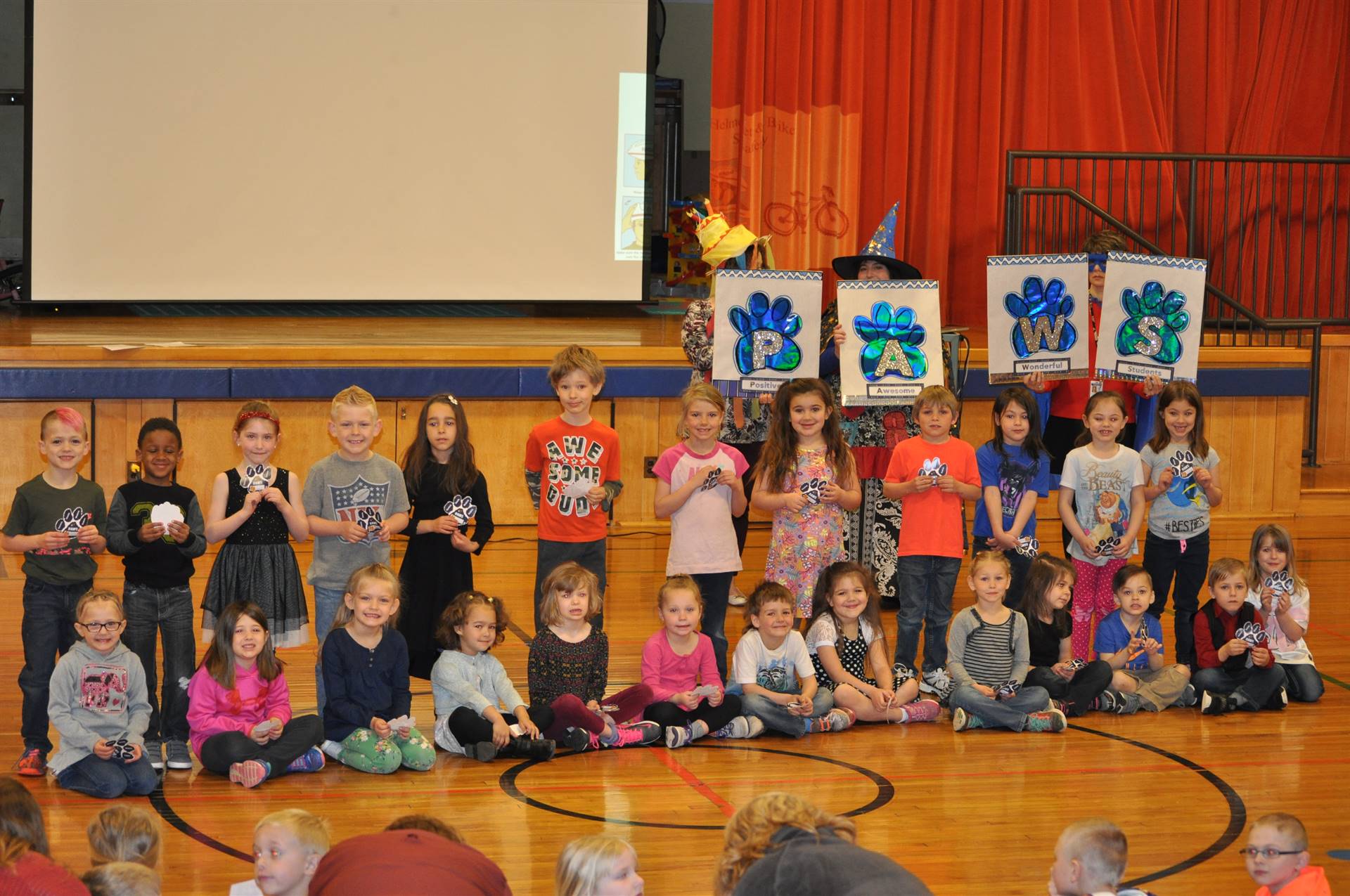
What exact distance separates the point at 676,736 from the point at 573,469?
3.65 ft

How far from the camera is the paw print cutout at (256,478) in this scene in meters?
4.98

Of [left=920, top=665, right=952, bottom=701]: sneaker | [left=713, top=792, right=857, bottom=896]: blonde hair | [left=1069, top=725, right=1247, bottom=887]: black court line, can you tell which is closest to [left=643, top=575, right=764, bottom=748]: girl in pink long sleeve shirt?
[left=920, top=665, right=952, bottom=701]: sneaker

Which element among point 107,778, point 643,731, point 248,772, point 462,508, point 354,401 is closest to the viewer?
point 107,778

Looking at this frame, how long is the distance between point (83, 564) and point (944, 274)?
289 inches

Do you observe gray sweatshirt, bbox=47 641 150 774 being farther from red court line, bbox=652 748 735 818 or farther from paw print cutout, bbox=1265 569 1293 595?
paw print cutout, bbox=1265 569 1293 595

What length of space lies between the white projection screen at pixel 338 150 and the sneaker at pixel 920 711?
5.55 m

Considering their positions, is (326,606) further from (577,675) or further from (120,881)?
(120,881)

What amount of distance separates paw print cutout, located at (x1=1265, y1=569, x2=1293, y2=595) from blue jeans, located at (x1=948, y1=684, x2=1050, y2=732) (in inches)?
39.6

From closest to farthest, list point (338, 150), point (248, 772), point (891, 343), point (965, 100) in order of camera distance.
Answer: point (248, 772)
point (891, 343)
point (338, 150)
point (965, 100)

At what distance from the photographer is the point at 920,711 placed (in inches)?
211

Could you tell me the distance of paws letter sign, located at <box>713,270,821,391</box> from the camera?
6.21m

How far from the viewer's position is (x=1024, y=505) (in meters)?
5.80

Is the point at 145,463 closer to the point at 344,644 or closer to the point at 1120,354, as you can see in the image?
the point at 344,644

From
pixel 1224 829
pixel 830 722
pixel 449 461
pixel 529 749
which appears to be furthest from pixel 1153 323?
pixel 529 749
